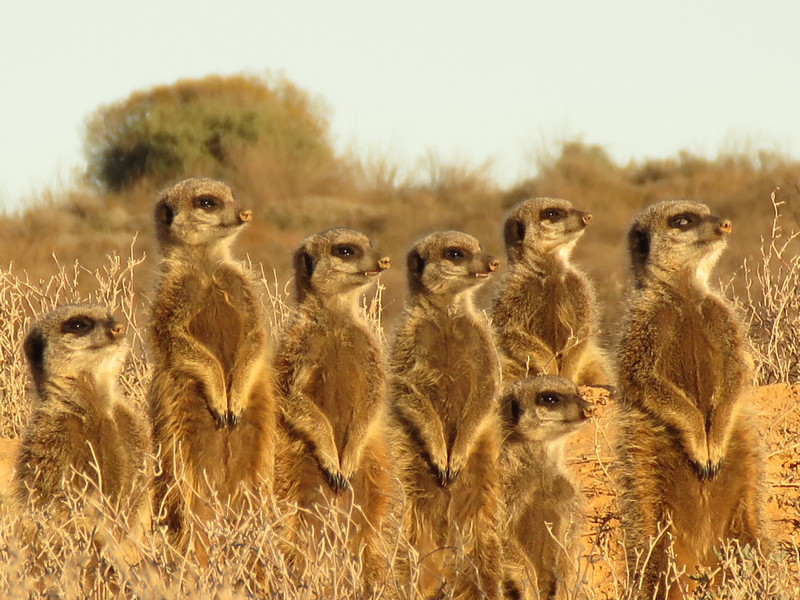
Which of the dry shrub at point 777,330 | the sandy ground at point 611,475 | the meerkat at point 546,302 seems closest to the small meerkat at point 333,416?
the sandy ground at point 611,475

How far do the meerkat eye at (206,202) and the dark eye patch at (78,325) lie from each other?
2.50ft

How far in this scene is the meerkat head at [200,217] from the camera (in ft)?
19.5

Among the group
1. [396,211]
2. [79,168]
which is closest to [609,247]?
[396,211]

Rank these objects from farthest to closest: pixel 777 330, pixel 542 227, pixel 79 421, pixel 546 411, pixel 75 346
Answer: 1. pixel 542 227
2. pixel 777 330
3. pixel 546 411
4. pixel 75 346
5. pixel 79 421

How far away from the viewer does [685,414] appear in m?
5.43

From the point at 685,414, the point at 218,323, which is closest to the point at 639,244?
the point at 685,414

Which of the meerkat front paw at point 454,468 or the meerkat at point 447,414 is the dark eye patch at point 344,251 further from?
the meerkat front paw at point 454,468

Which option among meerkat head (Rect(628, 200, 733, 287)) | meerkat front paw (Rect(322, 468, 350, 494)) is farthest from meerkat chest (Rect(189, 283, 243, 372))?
meerkat head (Rect(628, 200, 733, 287))

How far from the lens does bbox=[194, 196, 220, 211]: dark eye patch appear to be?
19.6 ft

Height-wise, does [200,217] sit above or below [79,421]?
above

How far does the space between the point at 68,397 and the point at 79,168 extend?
20.3 metres

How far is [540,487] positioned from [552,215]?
7.82 ft

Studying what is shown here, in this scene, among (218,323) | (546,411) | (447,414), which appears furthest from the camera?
(218,323)

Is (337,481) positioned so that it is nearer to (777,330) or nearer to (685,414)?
(685,414)
